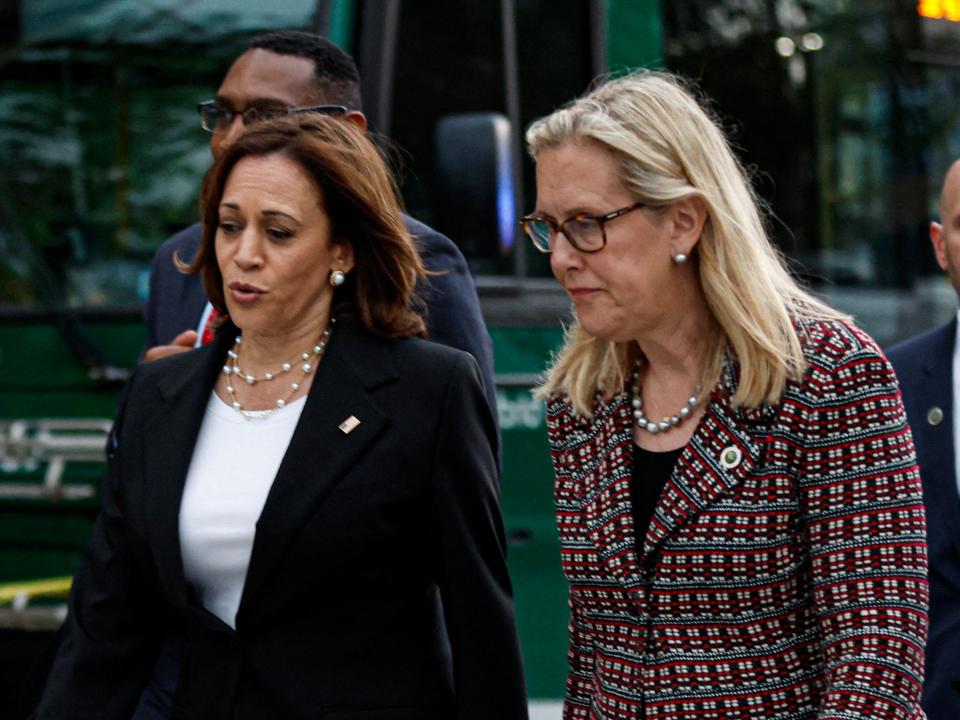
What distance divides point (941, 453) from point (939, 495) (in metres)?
0.10

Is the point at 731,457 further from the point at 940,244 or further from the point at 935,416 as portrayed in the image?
the point at 940,244

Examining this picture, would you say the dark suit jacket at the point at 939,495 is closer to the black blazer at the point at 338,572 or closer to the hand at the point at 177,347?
the black blazer at the point at 338,572

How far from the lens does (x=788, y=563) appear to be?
249 centimetres

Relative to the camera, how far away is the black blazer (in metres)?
2.80

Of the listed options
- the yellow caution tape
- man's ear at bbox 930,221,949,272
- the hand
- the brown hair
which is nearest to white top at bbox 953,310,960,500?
man's ear at bbox 930,221,949,272

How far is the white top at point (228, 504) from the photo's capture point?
2.87 m

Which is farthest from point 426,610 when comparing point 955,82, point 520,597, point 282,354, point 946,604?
point 955,82

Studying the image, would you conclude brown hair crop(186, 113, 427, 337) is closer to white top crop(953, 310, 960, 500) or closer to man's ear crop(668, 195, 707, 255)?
man's ear crop(668, 195, 707, 255)

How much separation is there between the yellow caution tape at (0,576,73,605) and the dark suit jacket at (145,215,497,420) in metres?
1.42

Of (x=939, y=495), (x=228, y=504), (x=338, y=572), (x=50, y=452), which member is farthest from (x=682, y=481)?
(x=50, y=452)

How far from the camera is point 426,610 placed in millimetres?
2936

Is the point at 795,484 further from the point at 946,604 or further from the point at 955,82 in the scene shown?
the point at 955,82

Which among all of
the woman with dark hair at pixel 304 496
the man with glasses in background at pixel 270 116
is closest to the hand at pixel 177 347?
the man with glasses in background at pixel 270 116

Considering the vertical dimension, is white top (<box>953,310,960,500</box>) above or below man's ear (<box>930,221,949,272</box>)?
below
